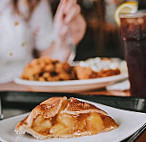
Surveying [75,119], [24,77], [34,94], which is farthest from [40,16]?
[75,119]

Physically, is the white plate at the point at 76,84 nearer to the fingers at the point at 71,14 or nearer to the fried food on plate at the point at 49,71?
the fried food on plate at the point at 49,71

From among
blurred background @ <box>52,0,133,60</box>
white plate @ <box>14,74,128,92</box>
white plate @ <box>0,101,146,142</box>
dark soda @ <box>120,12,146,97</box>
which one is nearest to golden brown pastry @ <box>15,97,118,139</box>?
white plate @ <box>0,101,146,142</box>

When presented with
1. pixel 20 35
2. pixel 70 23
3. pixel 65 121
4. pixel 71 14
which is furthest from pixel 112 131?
pixel 20 35

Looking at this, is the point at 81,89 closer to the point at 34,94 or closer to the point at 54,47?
the point at 34,94

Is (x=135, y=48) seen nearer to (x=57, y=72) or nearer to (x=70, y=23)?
(x=57, y=72)

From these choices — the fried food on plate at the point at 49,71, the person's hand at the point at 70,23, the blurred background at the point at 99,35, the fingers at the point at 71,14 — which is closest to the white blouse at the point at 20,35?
the person's hand at the point at 70,23

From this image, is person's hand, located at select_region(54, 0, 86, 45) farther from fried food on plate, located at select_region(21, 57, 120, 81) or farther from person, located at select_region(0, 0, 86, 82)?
fried food on plate, located at select_region(21, 57, 120, 81)
